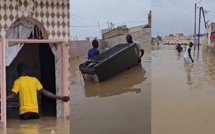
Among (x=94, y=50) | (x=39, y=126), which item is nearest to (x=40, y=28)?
(x=39, y=126)

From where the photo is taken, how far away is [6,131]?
210 inches

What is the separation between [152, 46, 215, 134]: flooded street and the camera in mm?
5184

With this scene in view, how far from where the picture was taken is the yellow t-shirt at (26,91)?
600 cm

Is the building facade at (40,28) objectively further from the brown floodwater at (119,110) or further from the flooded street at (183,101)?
the brown floodwater at (119,110)

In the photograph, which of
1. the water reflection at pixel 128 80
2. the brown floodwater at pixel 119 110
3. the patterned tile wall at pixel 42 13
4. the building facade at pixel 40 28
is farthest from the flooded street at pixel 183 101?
the patterned tile wall at pixel 42 13

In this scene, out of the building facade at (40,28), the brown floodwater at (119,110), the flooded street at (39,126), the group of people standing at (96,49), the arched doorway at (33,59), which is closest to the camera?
the brown floodwater at (119,110)

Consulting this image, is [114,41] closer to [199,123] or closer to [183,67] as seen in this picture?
[199,123]

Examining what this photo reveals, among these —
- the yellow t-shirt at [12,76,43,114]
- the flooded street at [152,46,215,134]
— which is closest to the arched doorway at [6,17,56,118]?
the yellow t-shirt at [12,76,43,114]

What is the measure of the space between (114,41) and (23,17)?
4598 millimetres

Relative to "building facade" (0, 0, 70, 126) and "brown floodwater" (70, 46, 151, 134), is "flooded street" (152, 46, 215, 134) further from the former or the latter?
"building facade" (0, 0, 70, 126)

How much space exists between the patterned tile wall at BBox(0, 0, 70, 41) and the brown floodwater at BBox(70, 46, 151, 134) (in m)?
4.11

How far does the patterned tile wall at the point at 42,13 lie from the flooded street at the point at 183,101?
1.92 metres

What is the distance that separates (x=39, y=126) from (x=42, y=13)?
6.72 ft

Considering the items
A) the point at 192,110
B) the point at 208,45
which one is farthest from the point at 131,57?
the point at 208,45
